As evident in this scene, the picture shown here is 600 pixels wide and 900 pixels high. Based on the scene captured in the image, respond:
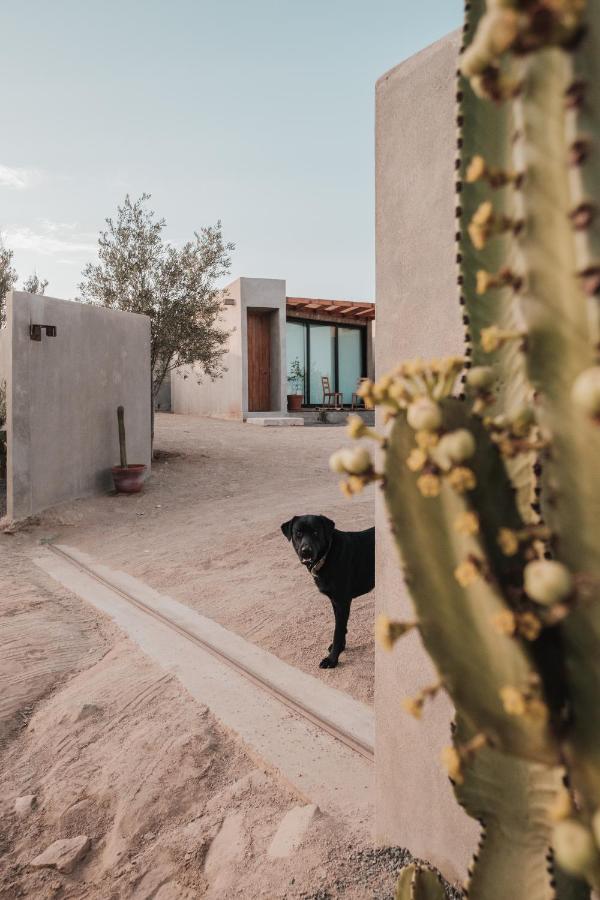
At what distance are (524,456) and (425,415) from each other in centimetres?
26

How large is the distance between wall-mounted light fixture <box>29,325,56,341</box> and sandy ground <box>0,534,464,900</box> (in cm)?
601

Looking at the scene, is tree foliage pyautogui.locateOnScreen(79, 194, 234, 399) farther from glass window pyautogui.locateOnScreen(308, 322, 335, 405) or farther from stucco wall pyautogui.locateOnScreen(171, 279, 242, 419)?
glass window pyautogui.locateOnScreen(308, 322, 335, 405)

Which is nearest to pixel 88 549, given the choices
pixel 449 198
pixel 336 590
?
pixel 336 590

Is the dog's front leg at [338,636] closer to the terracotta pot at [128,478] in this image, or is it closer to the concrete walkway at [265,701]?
the concrete walkway at [265,701]

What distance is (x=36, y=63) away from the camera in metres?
8.17

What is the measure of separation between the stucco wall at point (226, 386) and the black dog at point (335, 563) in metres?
12.1

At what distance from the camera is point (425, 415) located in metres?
0.77

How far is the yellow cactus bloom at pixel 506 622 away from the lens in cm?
70

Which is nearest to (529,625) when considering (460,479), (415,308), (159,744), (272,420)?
(460,479)

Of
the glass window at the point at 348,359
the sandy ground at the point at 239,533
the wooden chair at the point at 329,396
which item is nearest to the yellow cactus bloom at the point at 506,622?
the sandy ground at the point at 239,533

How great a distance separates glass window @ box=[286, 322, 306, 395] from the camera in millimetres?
20578

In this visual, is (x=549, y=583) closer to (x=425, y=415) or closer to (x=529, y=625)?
(x=529, y=625)

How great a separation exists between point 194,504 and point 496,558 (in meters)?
9.14

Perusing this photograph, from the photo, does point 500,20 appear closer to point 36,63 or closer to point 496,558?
point 496,558
